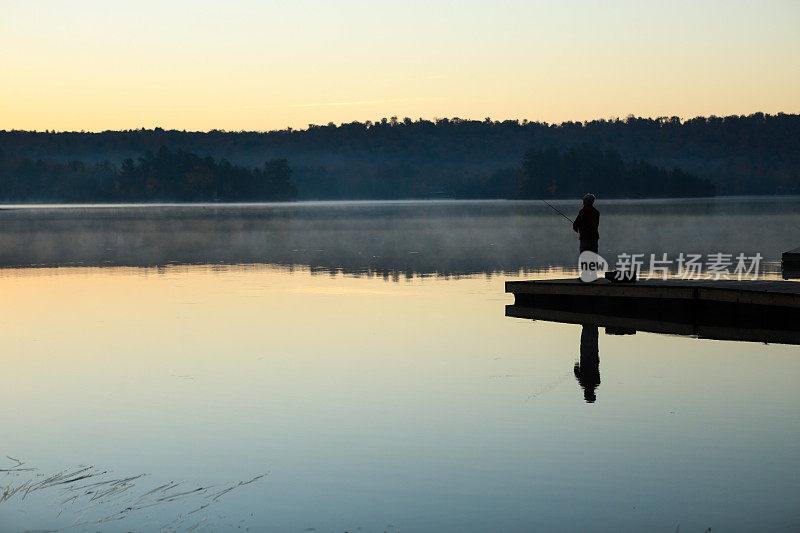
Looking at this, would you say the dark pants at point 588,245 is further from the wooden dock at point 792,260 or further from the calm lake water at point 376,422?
the wooden dock at point 792,260

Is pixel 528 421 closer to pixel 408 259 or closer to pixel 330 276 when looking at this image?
pixel 330 276

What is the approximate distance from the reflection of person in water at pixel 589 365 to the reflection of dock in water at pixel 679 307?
129 centimetres

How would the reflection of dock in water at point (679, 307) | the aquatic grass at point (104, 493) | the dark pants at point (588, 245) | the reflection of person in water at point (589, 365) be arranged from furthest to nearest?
the dark pants at point (588, 245) < the reflection of dock in water at point (679, 307) < the reflection of person in water at point (589, 365) < the aquatic grass at point (104, 493)

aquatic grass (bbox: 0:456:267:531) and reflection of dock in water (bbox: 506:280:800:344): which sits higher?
reflection of dock in water (bbox: 506:280:800:344)

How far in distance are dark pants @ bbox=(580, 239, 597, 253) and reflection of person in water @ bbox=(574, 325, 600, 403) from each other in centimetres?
186

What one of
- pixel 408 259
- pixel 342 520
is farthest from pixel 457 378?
pixel 408 259

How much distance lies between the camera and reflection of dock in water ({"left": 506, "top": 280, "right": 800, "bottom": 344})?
1977cm

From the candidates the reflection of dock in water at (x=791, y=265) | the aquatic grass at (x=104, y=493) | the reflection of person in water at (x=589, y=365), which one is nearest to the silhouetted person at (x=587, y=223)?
the reflection of person in water at (x=589, y=365)

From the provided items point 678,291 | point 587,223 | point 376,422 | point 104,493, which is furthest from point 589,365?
point 104,493

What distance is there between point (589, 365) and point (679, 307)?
4904 mm

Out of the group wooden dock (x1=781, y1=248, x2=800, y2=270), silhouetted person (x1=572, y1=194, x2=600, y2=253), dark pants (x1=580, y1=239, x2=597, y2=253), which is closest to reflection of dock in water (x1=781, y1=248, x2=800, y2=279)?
wooden dock (x1=781, y1=248, x2=800, y2=270)

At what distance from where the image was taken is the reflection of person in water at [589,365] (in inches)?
589

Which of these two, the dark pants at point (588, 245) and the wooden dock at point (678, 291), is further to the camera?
the dark pants at point (588, 245)

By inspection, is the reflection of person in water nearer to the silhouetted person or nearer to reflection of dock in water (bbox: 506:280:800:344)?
reflection of dock in water (bbox: 506:280:800:344)
